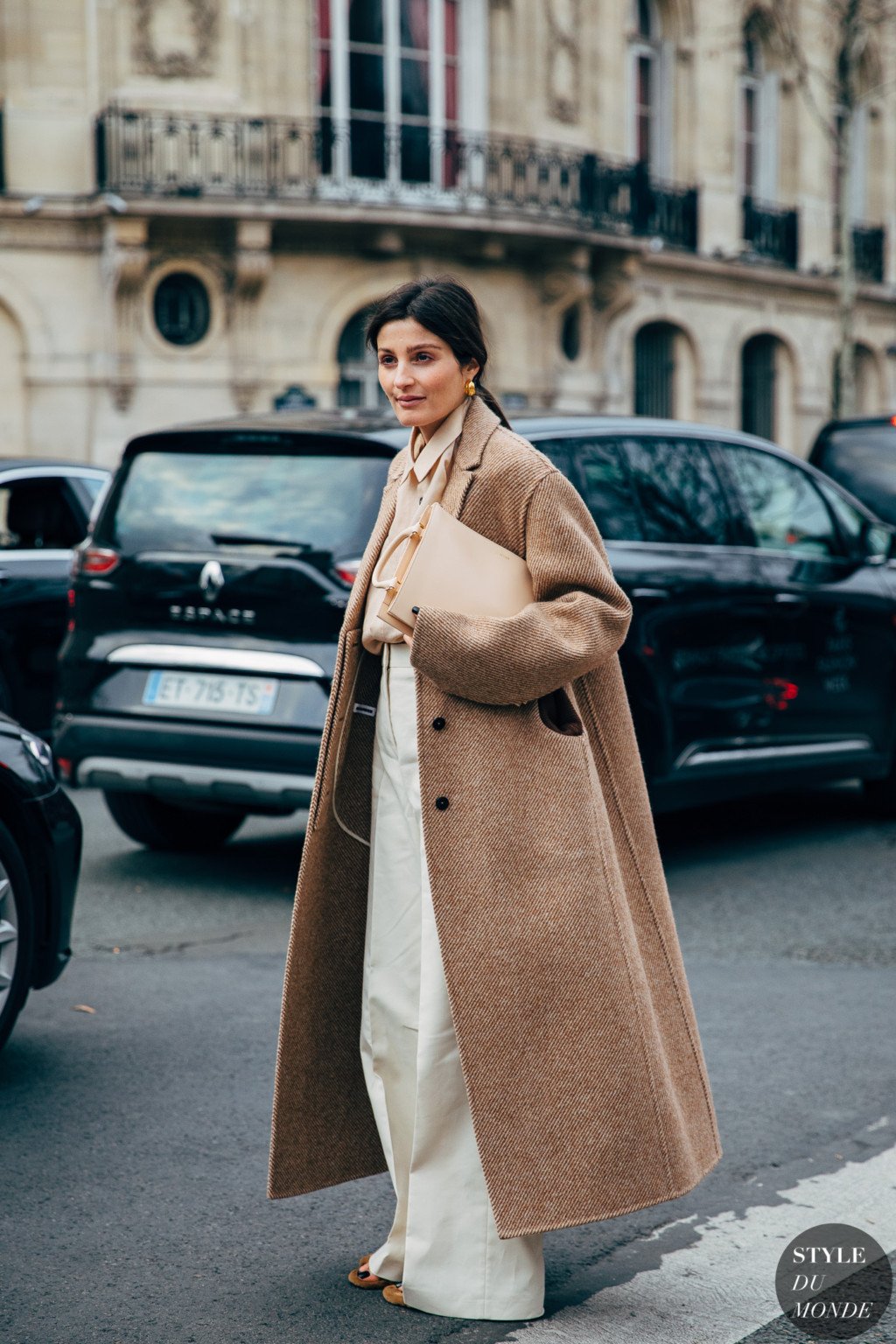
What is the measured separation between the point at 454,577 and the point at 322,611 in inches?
130

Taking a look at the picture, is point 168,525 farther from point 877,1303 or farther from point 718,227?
point 718,227

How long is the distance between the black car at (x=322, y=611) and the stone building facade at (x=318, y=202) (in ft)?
40.8

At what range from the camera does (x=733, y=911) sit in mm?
6566

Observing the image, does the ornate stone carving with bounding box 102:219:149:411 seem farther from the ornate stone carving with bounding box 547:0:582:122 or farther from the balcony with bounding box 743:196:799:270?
the balcony with bounding box 743:196:799:270

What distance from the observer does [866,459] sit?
10.8 meters

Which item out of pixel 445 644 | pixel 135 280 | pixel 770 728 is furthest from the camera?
pixel 135 280

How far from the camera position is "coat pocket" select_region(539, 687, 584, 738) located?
3027 millimetres

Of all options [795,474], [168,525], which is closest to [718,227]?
[795,474]

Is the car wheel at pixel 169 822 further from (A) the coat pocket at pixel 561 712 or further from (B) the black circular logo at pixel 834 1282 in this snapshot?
(A) the coat pocket at pixel 561 712

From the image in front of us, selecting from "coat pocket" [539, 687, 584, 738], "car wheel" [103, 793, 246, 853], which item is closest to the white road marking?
"coat pocket" [539, 687, 584, 738]

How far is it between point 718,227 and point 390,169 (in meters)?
6.13

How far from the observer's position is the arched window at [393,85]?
2119 cm

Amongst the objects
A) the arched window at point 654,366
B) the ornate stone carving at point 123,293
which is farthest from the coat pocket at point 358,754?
the arched window at point 654,366

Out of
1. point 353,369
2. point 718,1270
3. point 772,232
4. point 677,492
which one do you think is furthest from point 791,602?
point 772,232
